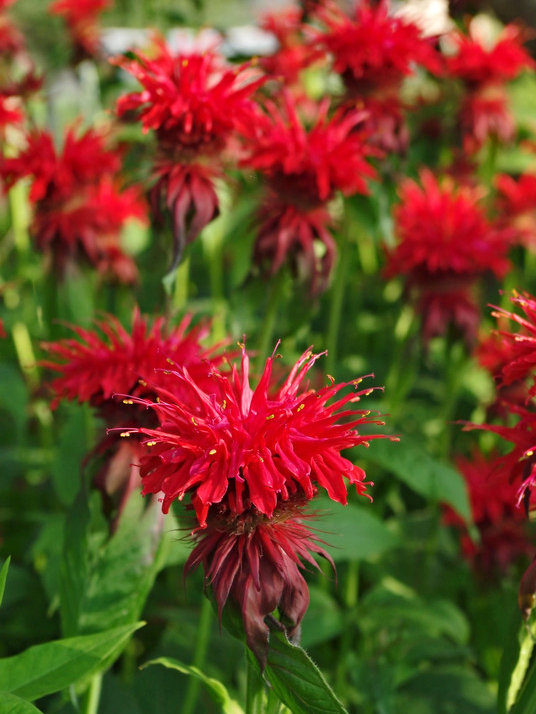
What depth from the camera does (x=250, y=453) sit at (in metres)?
0.73

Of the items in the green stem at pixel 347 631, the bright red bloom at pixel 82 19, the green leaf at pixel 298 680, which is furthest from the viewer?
the bright red bloom at pixel 82 19

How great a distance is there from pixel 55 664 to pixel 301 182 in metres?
0.80

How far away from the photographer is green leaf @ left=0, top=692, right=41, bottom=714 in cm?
69

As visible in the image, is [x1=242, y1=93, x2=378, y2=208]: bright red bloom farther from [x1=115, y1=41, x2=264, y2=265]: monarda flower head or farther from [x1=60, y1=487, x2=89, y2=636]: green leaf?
[x1=60, y1=487, x2=89, y2=636]: green leaf

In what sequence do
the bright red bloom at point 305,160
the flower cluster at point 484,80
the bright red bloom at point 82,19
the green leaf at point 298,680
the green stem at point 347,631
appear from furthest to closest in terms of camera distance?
the bright red bloom at point 82,19 < the flower cluster at point 484,80 < the green stem at point 347,631 < the bright red bloom at point 305,160 < the green leaf at point 298,680

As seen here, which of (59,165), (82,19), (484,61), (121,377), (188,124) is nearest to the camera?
(121,377)

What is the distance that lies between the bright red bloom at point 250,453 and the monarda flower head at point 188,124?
0.39m

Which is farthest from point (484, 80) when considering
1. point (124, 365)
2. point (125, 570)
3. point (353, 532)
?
point (125, 570)

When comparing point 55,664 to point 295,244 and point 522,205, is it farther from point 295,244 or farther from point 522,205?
point 522,205

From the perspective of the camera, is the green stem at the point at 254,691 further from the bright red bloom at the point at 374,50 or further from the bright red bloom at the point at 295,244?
the bright red bloom at the point at 374,50

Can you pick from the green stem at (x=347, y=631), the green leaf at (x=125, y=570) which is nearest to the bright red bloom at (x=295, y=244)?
the green leaf at (x=125, y=570)

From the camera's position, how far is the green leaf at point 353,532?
1.22 m

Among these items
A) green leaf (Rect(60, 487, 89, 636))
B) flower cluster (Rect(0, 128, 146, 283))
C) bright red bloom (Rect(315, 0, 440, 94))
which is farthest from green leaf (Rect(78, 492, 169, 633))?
bright red bloom (Rect(315, 0, 440, 94))

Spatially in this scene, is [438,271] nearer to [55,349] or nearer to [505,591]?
[505,591]
